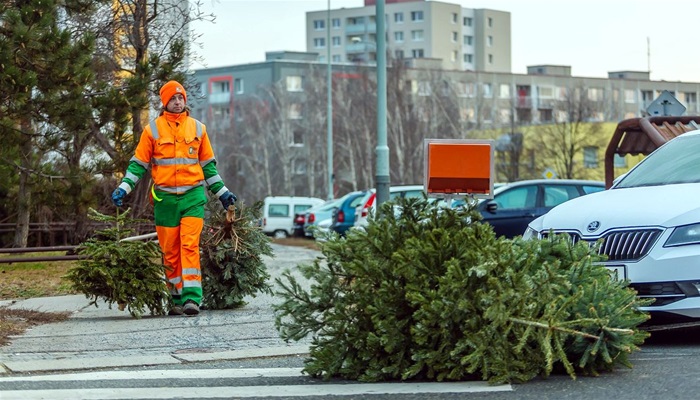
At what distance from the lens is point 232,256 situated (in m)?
11.8

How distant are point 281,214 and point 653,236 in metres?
46.9

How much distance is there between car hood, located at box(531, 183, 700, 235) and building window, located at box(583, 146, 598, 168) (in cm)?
6790

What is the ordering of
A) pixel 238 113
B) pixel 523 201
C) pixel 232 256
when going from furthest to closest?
pixel 238 113 < pixel 523 201 < pixel 232 256

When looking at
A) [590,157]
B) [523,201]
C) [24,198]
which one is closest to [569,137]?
[590,157]

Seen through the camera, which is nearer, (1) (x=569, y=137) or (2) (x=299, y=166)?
(1) (x=569, y=137)

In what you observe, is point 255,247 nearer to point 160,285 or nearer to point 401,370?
point 160,285

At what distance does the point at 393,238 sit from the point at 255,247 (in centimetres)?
477

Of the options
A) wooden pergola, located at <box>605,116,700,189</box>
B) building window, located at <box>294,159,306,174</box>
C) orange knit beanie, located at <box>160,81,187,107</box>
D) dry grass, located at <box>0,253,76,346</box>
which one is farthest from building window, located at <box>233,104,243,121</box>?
orange knit beanie, located at <box>160,81,187,107</box>

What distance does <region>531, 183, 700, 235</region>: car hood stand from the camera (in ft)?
29.4

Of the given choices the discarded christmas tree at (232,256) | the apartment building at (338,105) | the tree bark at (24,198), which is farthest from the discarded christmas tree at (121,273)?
the apartment building at (338,105)

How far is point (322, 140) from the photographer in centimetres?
9444

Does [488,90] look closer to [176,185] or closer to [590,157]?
[590,157]

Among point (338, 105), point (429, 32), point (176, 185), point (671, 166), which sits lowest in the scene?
point (176, 185)

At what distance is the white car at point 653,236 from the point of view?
8.76m
